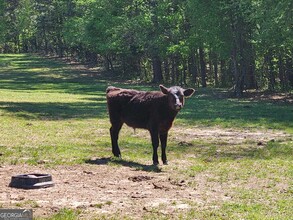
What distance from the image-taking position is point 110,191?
34.6 ft

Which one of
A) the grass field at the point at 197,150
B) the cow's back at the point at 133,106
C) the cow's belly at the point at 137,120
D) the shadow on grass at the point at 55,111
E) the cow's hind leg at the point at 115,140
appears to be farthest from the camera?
the shadow on grass at the point at 55,111

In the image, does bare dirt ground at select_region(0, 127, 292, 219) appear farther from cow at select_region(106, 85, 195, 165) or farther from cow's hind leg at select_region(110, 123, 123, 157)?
cow at select_region(106, 85, 195, 165)

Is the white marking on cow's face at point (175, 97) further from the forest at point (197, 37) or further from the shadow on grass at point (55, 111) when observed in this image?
the forest at point (197, 37)

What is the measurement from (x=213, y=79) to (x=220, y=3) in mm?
19153

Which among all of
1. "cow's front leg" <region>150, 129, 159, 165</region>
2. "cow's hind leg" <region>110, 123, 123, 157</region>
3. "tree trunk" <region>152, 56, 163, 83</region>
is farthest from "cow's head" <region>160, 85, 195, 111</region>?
"tree trunk" <region>152, 56, 163, 83</region>

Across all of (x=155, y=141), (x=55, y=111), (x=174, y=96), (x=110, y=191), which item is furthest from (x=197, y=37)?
(x=110, y=191)

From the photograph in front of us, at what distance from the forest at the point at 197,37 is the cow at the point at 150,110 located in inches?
666

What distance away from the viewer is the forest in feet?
118

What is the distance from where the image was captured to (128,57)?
64.6m

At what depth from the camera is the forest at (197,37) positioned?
3603 centimetres

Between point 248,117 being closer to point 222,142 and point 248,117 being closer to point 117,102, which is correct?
point 222,142

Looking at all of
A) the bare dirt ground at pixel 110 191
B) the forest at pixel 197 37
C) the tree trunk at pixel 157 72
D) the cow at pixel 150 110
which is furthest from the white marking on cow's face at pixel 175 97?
the tree trunk at pixel 157 72

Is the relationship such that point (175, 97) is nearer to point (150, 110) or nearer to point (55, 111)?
point (150, 110)

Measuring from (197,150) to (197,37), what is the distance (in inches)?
1159
